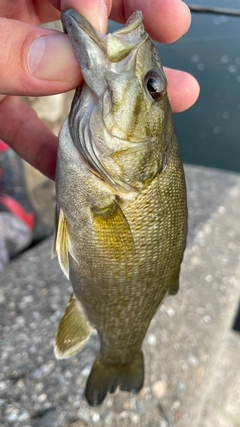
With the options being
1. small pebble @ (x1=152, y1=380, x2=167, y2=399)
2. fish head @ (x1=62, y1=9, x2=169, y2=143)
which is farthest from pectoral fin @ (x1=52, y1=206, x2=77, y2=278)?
small pebble @ (x1=152, y1=380, x2=167, y2=399)

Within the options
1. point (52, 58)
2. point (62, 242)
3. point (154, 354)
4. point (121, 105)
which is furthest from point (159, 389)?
point (52, 58)

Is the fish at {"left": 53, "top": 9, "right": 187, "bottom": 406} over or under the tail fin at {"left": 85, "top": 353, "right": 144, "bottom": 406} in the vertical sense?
over

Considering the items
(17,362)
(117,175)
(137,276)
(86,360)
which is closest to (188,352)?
(86,360)

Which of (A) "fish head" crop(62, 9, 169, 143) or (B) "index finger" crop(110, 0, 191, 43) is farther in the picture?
(B) "index finger" crop(110, 0, 191, 43)

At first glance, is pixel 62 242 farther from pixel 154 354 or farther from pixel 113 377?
pixel 154 354

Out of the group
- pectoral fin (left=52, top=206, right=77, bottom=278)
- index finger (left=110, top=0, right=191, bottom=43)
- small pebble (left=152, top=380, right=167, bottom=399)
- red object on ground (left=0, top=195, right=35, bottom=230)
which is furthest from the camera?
red object on ground (left=0, top=195, right=35, bottom=230)

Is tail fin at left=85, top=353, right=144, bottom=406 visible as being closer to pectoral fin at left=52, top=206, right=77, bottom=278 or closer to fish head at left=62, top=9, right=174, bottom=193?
pectoral fin at left=52, top=206, right=77, bottom=278

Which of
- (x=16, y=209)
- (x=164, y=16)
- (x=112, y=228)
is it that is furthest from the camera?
(x=16, y=209)

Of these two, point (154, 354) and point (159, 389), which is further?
point (154, 354)
